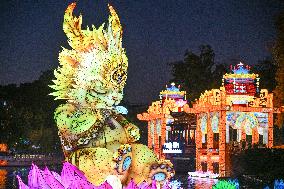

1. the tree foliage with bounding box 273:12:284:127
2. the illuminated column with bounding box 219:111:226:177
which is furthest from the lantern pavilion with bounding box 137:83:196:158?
the illuminated column with bounding box 219:111:226:177

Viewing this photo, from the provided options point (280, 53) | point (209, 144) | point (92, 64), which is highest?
point (280, 53)

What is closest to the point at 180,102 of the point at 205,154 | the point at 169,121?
the point at 169,121

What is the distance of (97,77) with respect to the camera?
25.5 feet

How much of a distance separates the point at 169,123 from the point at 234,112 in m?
9.93

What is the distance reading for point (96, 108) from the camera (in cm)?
768

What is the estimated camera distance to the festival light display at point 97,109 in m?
7.24

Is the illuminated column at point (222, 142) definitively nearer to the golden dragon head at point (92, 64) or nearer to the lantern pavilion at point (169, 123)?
the lantern pavilion at point (169, 123)

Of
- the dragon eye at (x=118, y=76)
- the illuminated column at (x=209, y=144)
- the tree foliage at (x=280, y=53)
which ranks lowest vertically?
the illuminated column at (x=209, y=144)

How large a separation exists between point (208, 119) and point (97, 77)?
17479mm

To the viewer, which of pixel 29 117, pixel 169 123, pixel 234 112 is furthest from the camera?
pixel 29 117

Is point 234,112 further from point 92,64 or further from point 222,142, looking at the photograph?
point 92,64

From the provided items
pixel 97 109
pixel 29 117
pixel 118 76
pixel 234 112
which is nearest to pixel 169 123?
pixel 234 112

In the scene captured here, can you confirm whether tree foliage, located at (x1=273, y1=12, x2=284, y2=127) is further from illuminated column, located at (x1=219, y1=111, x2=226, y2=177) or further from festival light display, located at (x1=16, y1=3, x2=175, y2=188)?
festival light display, located at (x1=16, y1=3, x2=175, y2=188)

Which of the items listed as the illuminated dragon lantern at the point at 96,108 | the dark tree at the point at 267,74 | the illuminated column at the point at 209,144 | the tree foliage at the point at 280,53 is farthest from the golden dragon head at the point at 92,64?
the dark tree at the point at 267,74
